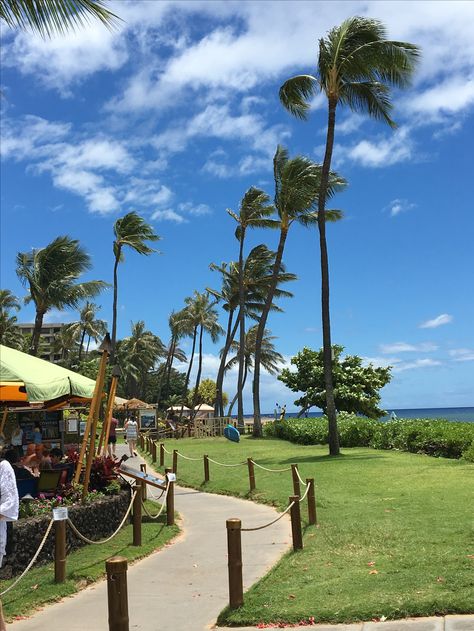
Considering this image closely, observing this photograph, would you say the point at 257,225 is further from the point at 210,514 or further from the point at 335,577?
the point at 335,577

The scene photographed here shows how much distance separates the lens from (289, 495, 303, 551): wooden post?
8531 millimetres

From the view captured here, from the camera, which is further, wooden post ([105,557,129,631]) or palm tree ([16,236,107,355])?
palm tree ([16,236,107,355])

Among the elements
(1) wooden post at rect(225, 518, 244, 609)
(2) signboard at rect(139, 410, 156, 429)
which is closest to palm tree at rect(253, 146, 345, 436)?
(2) signboard at rect(139, 410, 156, 429)

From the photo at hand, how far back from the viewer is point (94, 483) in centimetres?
1104

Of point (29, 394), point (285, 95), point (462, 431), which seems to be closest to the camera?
point (29, 394)

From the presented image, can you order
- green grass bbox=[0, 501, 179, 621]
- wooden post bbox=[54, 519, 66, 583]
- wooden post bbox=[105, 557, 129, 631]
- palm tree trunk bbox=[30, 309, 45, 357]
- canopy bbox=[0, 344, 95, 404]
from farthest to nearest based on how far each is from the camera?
palm tree trunk bbox=[30, 309, 45, 357]
canopy bbox=[0, 344, 95, 404]
wooden post bbox=[54, 519, 66, 583]
green grass bbox=[0, 501, 179, 621]
wooden post bbox=[105, 557, 129, 631]

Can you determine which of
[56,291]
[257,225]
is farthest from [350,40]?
[257,225]

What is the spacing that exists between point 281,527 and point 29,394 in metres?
4.74

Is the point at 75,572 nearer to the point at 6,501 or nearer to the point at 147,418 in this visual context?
the point at 6,501

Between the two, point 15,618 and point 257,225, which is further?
point 257,225

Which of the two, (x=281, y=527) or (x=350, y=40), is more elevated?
(x=350, y=40)

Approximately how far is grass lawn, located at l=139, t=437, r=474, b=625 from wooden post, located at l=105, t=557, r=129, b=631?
174 centimetres

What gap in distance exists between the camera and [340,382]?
122ft

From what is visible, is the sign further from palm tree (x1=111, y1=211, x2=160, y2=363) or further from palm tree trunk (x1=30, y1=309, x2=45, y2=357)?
palm tree (x1=111, y1=211, x2=160, y2=363)
